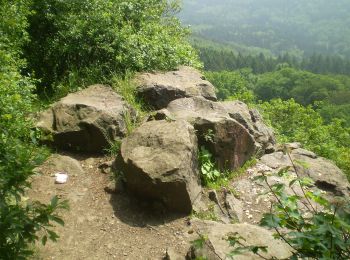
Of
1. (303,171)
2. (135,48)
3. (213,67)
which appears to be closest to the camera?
(303,171)

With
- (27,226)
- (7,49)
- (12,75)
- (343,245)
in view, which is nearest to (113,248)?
(27,226)

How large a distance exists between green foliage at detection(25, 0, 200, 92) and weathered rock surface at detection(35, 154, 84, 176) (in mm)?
2457

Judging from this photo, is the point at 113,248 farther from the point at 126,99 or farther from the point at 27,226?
the point at 126,99

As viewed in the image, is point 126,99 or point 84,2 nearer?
point 126,99

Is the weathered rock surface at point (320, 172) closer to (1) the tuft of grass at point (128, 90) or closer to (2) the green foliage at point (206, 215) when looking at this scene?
(2) the green foliage at point (206, 215)

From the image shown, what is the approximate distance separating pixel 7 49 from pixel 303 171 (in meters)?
7.01

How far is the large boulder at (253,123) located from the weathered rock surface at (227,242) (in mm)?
3607

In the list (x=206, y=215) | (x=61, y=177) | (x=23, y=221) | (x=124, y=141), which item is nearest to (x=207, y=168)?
(x=206, y=215)

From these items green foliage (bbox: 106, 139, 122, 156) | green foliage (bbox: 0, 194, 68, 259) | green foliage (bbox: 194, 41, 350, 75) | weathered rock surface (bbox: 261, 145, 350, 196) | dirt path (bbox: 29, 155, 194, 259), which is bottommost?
green foliage (bbox: 194, 41, 350, 75)

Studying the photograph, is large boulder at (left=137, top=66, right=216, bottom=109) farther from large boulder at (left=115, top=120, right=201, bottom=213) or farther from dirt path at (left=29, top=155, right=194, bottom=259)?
dirt path at (left=29, top=155, right=194, bottom=259)

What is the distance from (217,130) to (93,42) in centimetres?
396

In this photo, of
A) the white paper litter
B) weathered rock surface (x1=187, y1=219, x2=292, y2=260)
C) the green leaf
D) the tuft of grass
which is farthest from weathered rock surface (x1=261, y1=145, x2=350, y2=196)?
the green leaf

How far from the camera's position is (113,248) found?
19.4 feet

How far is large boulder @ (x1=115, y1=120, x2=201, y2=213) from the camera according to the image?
6.38m
